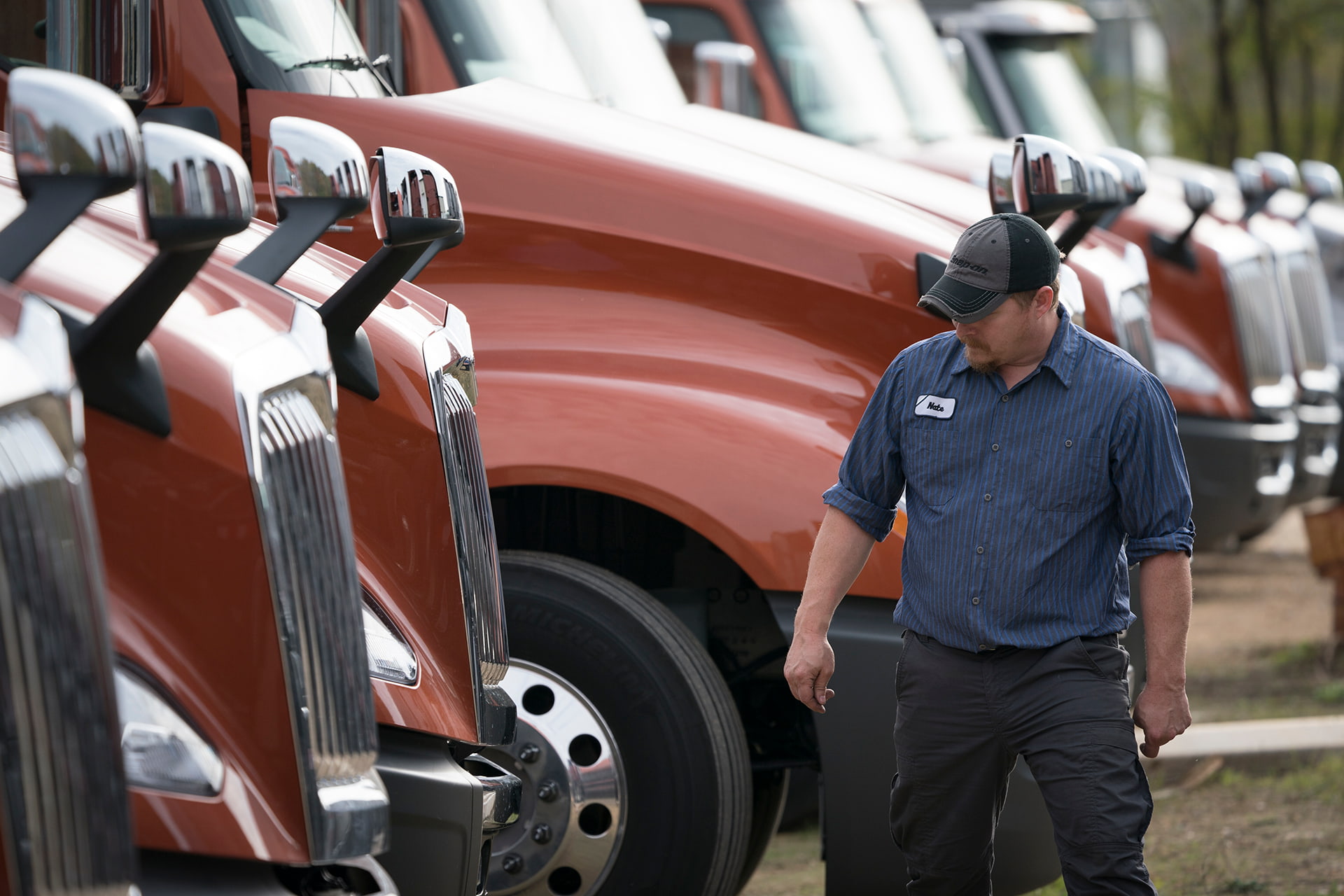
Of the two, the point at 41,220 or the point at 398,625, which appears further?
the point at 398,625

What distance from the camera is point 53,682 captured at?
2.02m

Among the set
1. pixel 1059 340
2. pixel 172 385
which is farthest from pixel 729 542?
pixel 172 385

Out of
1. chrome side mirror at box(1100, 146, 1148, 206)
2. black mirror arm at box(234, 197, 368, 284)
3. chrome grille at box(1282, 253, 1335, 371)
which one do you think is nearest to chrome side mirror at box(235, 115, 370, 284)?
black mirror arm at box(234, 197, 368, 284)

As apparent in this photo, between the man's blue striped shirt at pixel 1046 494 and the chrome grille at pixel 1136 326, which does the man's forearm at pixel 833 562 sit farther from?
the chrome grille at pixel 1136 326

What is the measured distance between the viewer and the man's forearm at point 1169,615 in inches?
143

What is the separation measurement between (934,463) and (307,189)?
1419mm

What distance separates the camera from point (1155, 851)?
5770mm

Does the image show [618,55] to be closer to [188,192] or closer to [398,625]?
[398,625]

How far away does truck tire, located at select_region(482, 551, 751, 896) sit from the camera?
14.1 feet

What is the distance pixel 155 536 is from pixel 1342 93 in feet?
90.8

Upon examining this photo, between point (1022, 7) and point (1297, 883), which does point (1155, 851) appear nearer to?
point (1297, 883)

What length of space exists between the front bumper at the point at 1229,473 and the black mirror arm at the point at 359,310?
582 cm

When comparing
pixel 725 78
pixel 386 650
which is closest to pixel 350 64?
pixel 386 650

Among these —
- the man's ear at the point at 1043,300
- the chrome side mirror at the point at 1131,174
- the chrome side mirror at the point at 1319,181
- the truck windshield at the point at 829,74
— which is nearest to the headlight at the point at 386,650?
the man's ear at the point at 1043,300
